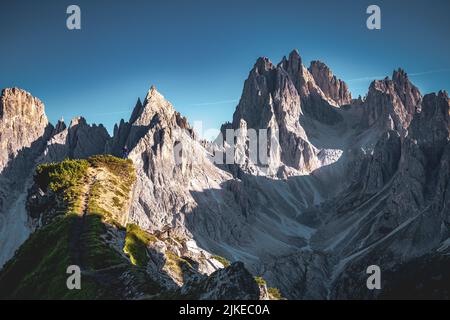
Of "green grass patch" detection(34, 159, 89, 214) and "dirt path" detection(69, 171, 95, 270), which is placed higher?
"green grass patch" detection(34, 159, 89, 214)

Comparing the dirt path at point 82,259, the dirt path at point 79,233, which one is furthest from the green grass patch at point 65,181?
the dirt path at point 82,259

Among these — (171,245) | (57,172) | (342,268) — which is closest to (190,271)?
(171,245)

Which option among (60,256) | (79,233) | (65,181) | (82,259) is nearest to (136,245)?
(79,233)

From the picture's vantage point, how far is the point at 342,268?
192 m

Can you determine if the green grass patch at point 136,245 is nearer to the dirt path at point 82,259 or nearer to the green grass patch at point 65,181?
the dirt path at point 82,259

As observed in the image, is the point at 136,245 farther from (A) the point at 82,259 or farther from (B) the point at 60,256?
(A) the point at 82,259

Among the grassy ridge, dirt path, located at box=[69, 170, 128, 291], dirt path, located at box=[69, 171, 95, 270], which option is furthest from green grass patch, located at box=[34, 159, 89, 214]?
dirt path, located at box=[69, 170, 128, 291]

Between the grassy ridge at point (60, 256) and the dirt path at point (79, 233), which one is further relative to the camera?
the dirt path at point (79, 233)

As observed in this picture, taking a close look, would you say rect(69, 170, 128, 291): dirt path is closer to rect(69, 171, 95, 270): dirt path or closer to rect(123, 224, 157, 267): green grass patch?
rect(69, 171, 95, 270): dirt path

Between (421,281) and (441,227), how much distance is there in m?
37.6

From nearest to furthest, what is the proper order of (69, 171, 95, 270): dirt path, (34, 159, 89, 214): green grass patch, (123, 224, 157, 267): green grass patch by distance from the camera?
(69, 171, 95, 270): dirt path → (123, 224, 157, 267): green grass patch → (34, 159, 89, 214): green grass patch

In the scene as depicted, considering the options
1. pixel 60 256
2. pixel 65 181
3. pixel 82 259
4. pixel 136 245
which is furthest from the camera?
pixel 65 181

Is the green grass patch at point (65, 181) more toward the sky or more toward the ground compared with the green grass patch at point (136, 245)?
more toward the sky
